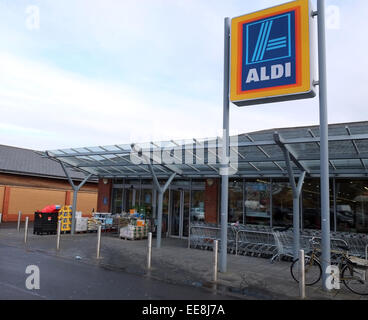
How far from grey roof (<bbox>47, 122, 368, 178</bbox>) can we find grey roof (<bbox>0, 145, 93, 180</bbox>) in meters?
10.9

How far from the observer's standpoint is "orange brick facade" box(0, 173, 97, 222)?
24000mm

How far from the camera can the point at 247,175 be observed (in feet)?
46.7

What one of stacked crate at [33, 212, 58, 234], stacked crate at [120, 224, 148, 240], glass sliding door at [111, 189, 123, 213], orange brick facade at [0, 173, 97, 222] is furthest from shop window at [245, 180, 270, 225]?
orange brick facade at [0, 173, 97, 222]

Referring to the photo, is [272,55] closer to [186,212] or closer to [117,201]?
[186,212]

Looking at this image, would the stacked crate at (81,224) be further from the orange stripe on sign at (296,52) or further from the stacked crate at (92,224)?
the orange stripe on sign at (296,52)

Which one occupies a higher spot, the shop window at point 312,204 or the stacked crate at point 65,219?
the shop window at point 312,204

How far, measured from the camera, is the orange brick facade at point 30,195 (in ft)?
78.7

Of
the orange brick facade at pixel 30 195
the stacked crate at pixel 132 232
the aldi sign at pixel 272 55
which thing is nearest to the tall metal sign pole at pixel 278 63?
the aldi sign at pixel 272 55

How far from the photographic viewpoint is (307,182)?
1352cm
